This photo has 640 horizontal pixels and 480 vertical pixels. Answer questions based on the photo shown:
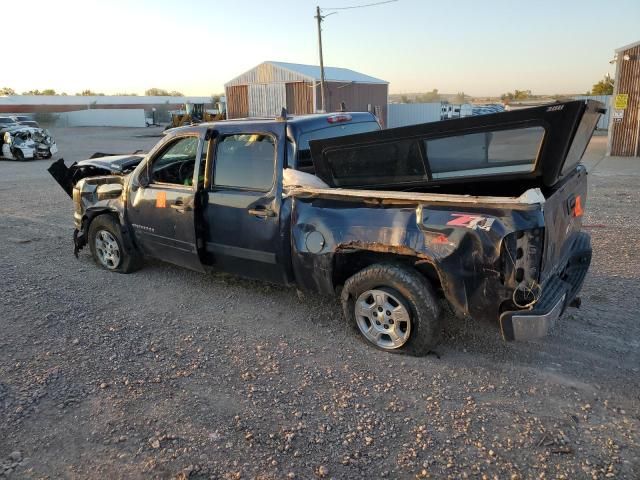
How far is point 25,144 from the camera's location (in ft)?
68.3

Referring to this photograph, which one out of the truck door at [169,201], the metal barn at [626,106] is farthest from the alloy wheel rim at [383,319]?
the metal barn at [626,106]

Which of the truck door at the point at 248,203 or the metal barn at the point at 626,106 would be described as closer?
the truck door at the point at 248,203

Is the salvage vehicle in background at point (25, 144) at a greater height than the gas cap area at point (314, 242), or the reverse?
the salvage vehicle in background at point (25, 144)

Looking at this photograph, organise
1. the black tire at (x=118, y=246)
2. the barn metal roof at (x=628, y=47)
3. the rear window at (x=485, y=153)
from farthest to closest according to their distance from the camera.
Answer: the barn metal roof at (x=628, y=47), the black tire at (x=118, y=246), the rear window at (x=485, y=153)

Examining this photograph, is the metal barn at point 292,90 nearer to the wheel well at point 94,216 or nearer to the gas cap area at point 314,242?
the wheel well at point 94,216

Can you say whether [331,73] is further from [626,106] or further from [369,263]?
[369,263]

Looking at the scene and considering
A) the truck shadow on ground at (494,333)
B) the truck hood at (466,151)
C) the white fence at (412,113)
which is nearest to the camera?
the truck hood at (466,151)

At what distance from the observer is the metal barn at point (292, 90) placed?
Result: 3083 cm

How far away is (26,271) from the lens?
6.26 m

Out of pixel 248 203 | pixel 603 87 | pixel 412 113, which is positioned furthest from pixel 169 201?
pixel 603 87

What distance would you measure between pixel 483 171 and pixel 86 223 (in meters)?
4.93

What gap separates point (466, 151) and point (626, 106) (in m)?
18.4

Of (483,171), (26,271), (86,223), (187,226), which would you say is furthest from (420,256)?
(26,271)

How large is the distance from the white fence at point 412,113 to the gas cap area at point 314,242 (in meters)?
36.6
